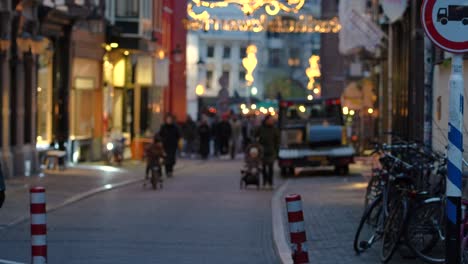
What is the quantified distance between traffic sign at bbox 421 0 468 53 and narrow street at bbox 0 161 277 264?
5.09 metres

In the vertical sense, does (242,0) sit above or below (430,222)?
above

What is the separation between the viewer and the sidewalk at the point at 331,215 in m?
13.4

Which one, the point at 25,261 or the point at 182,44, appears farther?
the point at 182,44

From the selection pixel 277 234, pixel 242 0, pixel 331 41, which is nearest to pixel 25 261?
pixel 277 234

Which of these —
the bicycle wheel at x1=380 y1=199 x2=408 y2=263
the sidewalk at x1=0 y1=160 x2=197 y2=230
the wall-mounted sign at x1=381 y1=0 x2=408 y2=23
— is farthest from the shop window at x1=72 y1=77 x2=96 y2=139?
the bicycle wheel at x1=380 y1=199 x2=408 y2=263

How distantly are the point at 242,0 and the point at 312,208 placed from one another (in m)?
5.36

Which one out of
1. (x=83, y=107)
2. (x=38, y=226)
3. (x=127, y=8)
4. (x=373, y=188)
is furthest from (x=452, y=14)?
(x=127, y=8)

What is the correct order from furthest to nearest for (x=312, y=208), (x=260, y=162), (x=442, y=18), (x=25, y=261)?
(x=260, y=162), (x=312, y=208), (x=25, y=261), (x=442, y=18)

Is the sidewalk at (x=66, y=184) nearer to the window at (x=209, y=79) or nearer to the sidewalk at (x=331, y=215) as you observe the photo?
the sidewalk at (x=331, y=215)

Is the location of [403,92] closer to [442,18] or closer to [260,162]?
[260,162]

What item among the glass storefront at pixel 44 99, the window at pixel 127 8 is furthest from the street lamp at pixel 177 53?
the glass storefront at pixel 44 99

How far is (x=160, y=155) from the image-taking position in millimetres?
26922

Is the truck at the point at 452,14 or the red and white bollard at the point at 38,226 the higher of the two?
the truck at the point at 452,14

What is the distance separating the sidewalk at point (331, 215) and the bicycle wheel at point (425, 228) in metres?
0.40
